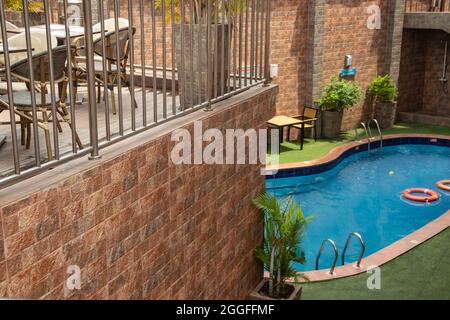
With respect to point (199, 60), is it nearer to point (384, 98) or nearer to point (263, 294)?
point (263, 294)

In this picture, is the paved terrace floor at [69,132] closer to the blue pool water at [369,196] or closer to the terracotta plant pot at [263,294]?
the terracotta plant pot at [263,294]

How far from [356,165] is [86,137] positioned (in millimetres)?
9793

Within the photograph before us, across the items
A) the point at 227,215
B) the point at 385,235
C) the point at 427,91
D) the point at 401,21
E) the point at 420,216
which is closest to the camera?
the point at 227,215

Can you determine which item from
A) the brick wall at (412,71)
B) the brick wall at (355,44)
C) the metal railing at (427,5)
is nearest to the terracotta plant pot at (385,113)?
the brick wall at (355,44)

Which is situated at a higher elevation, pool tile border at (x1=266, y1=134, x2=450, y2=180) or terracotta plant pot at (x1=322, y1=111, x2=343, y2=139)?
terracotta plant pot at (x1=322, y1=111, x2=343, y2=139)

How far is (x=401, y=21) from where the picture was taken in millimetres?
14734

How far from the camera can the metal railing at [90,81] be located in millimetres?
2740

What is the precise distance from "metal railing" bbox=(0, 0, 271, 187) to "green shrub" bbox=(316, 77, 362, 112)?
7560mm

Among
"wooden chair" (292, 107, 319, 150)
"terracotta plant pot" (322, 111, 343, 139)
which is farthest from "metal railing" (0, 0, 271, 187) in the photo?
"terracotta plant pot" (322, 111, 343, 139)

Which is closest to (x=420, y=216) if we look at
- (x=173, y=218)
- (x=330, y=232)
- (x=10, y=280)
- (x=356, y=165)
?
(x=330, y=232)

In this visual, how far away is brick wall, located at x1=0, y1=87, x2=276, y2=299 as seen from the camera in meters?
2.54

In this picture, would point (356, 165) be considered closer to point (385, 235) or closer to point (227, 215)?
point (385, 235)

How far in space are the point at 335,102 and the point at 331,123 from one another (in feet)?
1.84

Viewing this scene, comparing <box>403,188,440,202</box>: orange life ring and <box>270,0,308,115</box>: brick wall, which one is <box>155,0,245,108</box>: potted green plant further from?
<box>270,0,308,115</box>: brick wall
